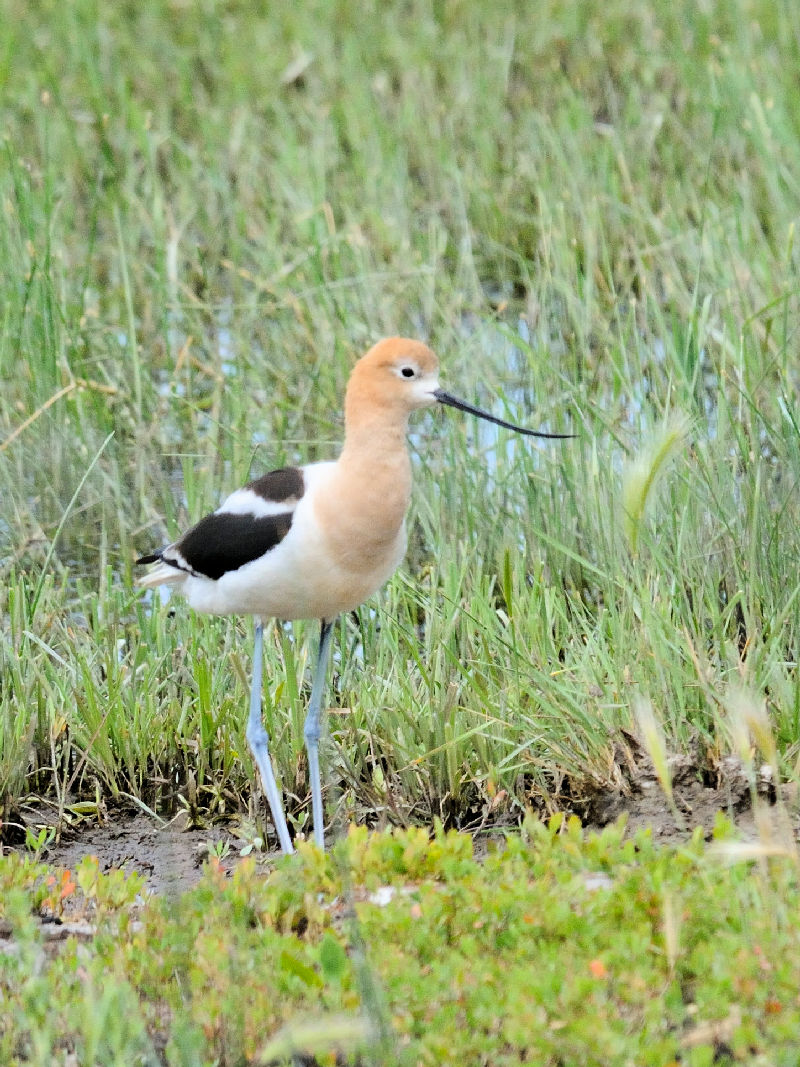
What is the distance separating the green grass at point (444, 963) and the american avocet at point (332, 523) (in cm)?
74

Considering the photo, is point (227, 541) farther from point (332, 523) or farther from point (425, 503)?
point (425, 503)

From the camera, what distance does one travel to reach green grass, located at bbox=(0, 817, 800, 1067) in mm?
2416

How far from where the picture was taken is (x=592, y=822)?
3652mm

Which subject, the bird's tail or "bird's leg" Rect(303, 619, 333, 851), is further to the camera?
the bird's tail

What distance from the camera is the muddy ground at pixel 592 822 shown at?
3.49 metres

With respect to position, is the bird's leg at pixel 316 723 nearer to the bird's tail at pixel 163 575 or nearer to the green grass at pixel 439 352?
the green grass at pixel 439 352

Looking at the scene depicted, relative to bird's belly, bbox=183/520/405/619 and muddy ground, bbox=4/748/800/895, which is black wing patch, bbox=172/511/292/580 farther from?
muddy ground, bbox=4/748/800/895

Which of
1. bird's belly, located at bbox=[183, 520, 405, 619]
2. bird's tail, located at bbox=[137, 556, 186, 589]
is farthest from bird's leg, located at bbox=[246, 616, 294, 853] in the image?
bird's tail, located at bbox=[137, 556, 186, 589]

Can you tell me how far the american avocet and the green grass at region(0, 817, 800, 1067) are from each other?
0.74 metres

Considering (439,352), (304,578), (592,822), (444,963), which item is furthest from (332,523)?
(439,352)

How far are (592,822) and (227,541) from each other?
106cm

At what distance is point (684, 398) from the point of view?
15.2 feet

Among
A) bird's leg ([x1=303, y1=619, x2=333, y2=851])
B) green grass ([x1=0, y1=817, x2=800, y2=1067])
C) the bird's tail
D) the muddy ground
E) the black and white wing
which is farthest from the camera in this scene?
the bird's tail

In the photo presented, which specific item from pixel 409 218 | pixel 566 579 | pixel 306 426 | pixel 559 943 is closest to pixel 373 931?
pixel 559 943
